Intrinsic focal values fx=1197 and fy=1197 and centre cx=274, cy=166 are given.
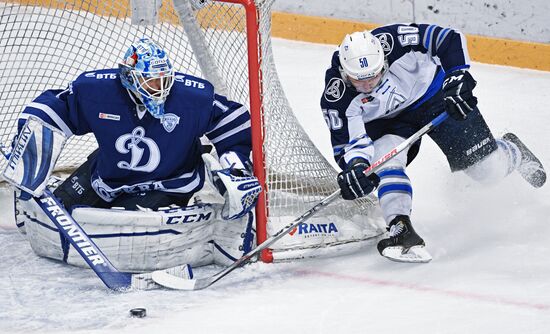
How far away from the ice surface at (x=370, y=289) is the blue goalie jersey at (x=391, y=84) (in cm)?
39

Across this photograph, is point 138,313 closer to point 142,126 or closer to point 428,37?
point 142,126

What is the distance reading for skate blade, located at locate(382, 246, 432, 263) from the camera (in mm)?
3756

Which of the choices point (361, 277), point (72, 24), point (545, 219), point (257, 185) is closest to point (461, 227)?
point (545, 219)

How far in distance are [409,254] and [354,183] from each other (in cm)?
29

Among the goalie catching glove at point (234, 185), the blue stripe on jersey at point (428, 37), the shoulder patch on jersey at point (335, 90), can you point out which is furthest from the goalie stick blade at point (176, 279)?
the blue stripe on jersey at point (428, 37)

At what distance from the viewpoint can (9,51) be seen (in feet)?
15.2

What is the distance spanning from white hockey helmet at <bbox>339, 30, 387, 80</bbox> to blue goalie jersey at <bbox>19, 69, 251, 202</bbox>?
0.37 metres

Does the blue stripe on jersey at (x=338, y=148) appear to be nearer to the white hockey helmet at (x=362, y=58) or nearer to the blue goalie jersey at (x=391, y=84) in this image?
the blue goalie jersey at (x=391, y=84)

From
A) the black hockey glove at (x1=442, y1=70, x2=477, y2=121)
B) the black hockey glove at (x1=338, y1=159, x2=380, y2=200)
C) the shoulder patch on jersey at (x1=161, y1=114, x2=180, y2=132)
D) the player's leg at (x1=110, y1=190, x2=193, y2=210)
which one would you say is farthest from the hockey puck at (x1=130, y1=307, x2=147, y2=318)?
the black hockey glove at (x1=442, y1=70, x2=477, y2=121)

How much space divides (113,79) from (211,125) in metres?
0.35

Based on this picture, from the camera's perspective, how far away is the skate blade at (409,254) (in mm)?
3756

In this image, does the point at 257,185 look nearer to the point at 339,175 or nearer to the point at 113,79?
the point at 339,175

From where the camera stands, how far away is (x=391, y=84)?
404cm

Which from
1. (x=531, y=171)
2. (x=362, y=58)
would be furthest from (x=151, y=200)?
(x=531, y=171)
